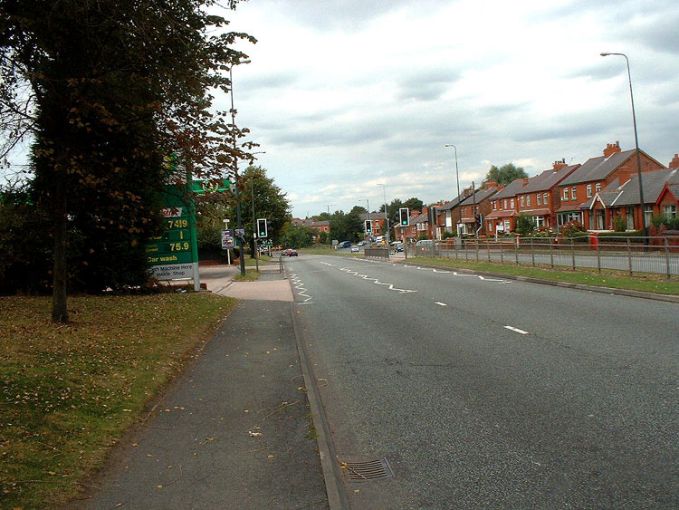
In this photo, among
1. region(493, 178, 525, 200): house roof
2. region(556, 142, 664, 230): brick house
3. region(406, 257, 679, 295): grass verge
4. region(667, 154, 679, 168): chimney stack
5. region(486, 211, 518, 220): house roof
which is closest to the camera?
region(406, 257, 679, 295): grass verge

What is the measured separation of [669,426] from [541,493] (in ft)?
6.48

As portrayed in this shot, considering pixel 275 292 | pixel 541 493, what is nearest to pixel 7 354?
pixel 541 493

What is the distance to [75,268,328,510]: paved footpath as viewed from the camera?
4328 mm

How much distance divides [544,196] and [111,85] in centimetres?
7240

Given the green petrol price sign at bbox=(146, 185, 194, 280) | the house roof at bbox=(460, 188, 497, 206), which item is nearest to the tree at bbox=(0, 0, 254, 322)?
the green petrol price sign at bbox=(146, 185, 194, 280)

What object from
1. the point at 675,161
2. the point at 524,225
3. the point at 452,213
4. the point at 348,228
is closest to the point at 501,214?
the point at 452,213

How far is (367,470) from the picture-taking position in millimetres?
4914

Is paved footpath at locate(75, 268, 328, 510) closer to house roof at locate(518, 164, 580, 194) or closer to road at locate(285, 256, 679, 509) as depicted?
road at locate(285, 256, 679, 509)

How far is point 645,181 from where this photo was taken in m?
56.8

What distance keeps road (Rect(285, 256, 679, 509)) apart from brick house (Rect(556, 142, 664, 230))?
5518 centimetres

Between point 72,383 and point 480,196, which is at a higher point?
point 480,196

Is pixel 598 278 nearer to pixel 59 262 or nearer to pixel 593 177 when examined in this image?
pixel 59 262

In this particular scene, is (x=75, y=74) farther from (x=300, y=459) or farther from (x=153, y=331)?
(x=300, y=459)

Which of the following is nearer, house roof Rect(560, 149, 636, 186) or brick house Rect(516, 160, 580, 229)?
house roof Rect(560, 149, 636, 186)
